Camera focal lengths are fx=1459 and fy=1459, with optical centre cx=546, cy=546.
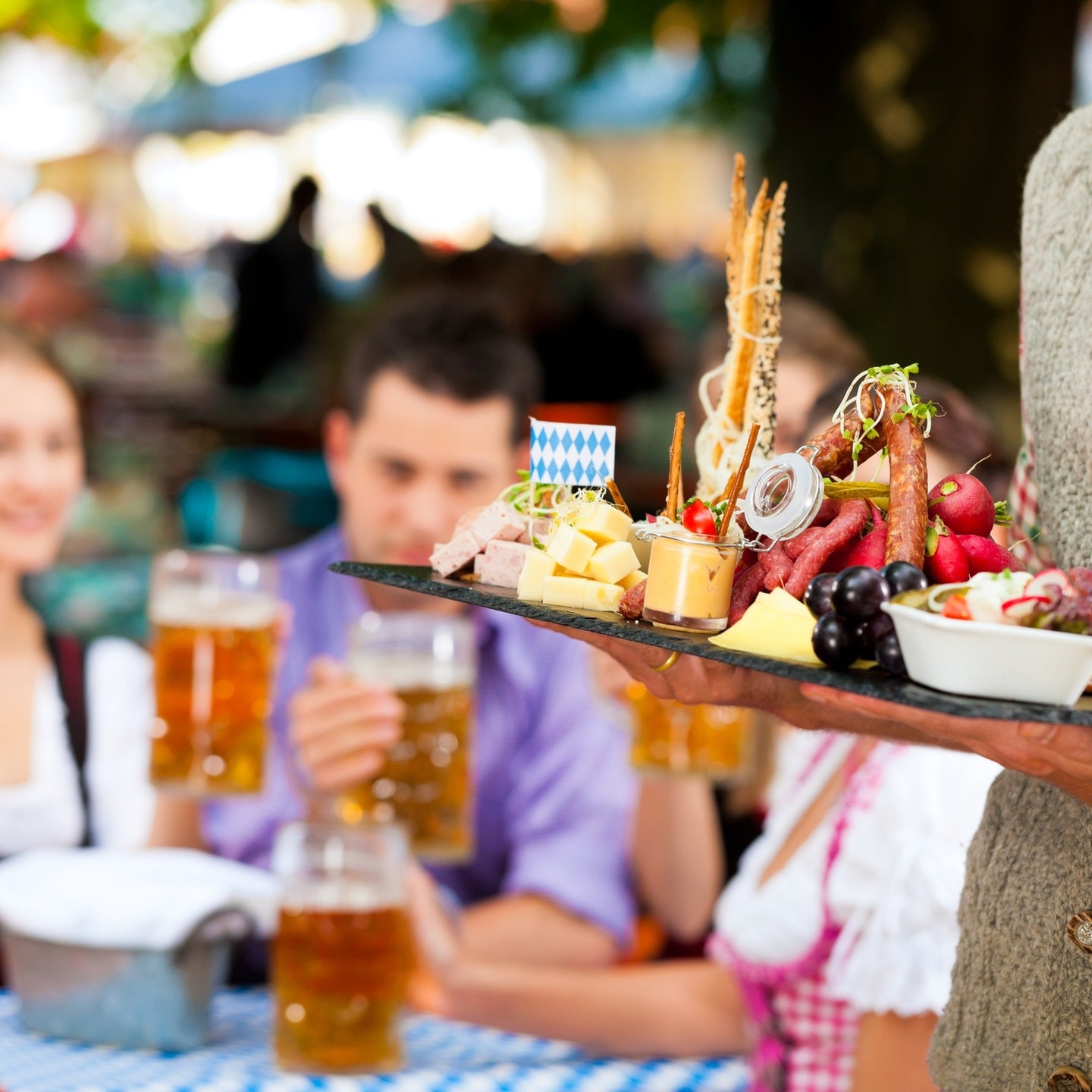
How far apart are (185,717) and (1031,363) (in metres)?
1.37

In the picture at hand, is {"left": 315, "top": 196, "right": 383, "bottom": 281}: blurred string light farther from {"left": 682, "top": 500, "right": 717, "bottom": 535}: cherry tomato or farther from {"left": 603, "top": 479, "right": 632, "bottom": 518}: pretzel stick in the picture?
{"left": 682, "top": 500, "right": 717, "bottom": 535}: cherry tomato

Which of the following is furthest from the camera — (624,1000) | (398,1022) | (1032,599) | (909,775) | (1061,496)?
(624,1000)

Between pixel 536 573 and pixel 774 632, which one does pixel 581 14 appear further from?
pixel 774 632

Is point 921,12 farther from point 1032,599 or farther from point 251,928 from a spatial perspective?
point 1032,599

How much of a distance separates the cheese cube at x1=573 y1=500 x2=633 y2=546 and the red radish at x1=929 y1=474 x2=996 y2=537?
0.91 feet

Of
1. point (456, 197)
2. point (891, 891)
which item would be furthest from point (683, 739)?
point (456, 197)

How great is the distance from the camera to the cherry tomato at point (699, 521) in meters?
1.15

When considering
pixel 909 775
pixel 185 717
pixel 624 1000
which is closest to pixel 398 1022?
pixel 624 1000

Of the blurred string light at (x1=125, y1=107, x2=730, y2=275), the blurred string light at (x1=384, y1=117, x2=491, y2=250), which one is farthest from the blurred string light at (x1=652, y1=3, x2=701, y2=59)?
the blurred string light at (x1=384, y1=117, x2=491, y2=250)

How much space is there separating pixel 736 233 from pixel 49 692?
1.74 m

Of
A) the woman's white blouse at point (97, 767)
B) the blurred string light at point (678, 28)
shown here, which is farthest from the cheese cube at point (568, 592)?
the blurred string light at point (678, 28)

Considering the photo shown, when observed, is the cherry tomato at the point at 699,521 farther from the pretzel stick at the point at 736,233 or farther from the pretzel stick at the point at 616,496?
the pretzel stick at the point at 736,233

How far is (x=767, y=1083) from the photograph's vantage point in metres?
1.91

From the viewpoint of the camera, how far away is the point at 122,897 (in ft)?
5.83
